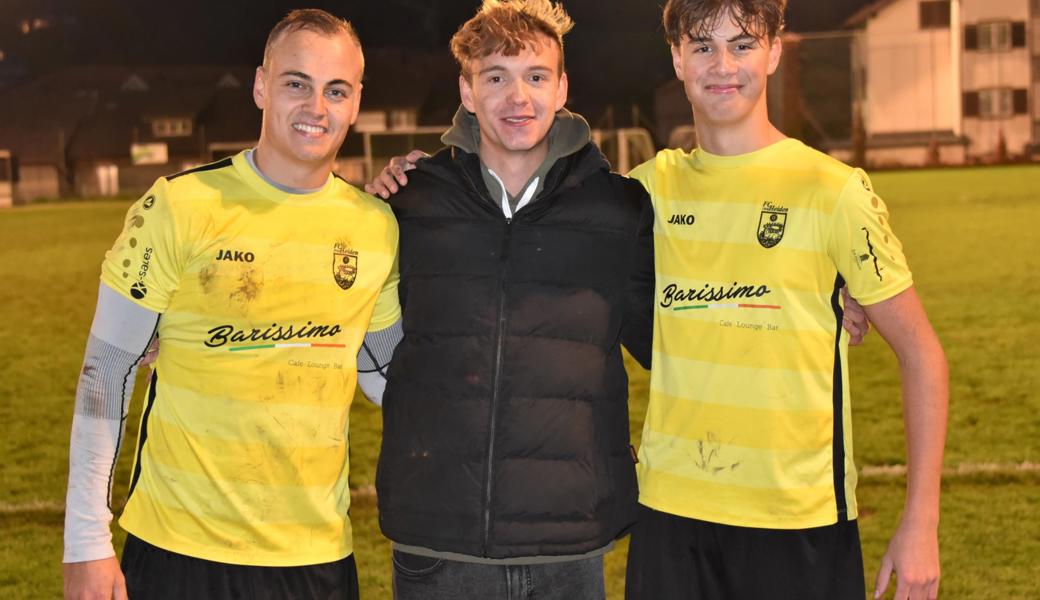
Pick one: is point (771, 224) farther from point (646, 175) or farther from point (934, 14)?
point (934, 14)

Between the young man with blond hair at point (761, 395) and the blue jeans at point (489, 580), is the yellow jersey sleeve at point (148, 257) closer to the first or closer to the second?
the blue jeans at point (489, 580)

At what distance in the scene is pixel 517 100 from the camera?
9.20ft

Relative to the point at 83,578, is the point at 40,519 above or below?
below

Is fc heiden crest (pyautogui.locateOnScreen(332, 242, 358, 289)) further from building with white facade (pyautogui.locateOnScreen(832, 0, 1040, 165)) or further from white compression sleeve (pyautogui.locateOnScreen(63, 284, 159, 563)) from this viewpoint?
building with white facade (pyautogui.locateOnScreen(832, 0, 1040, 165))

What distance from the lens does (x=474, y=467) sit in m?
2.72

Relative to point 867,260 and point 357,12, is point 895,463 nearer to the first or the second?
point 867,260

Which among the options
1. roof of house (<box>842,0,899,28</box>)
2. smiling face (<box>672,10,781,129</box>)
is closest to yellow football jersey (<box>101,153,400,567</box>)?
smiling face (<box>672,10,781,129</box>)

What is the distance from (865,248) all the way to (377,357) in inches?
48.4

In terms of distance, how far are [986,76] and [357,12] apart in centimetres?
2842

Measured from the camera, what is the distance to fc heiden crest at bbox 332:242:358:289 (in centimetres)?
279

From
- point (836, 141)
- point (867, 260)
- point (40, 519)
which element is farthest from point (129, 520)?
point (836, 141)

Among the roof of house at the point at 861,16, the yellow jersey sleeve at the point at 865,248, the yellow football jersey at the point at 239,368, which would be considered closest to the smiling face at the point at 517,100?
the yellow football jersey at the point at 239,368

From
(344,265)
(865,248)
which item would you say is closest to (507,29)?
(344,265)

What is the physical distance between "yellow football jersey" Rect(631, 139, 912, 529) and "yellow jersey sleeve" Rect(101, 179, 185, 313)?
1.18 meters
